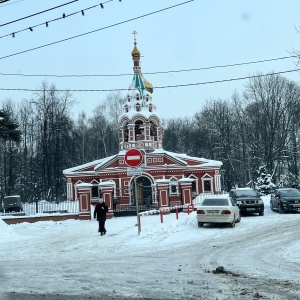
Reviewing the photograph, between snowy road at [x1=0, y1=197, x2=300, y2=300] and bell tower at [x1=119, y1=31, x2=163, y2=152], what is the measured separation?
21266mm

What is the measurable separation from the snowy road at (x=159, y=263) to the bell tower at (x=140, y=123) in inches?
837

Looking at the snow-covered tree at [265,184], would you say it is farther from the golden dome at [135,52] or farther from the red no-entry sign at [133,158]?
the red no-entry sign at [133,158]

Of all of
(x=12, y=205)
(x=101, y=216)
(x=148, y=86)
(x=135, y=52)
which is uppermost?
(x=135, y=52)

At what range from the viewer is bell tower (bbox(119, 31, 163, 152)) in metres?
40.1

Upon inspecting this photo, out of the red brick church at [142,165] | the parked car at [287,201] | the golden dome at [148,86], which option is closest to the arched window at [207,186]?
the red brick church at [142,165]

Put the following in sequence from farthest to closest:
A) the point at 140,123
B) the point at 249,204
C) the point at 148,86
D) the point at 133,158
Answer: the point at 148,86, the point at 140,123, the point at 249,204, the point at 133,158

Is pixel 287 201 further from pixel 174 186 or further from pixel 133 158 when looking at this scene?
pixel 174 186

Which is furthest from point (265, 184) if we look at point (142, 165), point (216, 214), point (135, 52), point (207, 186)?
point (216, 214)

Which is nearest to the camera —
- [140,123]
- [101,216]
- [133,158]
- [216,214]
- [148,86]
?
[133,158]

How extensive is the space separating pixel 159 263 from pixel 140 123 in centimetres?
3031

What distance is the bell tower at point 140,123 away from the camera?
4006 cm

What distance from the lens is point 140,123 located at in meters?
40.6

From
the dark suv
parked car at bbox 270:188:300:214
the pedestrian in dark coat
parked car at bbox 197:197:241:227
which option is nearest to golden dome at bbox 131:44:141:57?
parked car at bbox 270:188:300:214

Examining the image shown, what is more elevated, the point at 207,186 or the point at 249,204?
the point at 207,186
